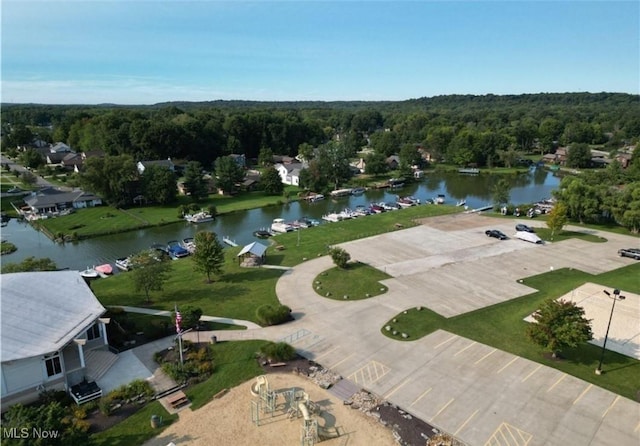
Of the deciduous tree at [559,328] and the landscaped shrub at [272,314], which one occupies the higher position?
the deciduous tree at [559,328]

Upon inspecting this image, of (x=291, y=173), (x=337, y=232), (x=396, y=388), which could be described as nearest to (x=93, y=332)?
(x=396, y=388)

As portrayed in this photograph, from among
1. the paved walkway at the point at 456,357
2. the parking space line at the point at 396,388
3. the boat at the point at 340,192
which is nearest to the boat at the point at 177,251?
the paved walkway at the point at 456,357

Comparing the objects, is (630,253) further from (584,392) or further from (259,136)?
(259,136)


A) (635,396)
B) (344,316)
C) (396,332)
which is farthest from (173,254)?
(635,396)

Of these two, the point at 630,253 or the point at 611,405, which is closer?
the point at 611,405

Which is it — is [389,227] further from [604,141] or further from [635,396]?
[604,141]

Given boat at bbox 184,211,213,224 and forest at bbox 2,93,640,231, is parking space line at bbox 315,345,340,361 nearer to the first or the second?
boat at bbox 184,211,213,224

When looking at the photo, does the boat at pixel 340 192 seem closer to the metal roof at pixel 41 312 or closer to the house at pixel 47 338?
the metal roof at pixel 41 312
